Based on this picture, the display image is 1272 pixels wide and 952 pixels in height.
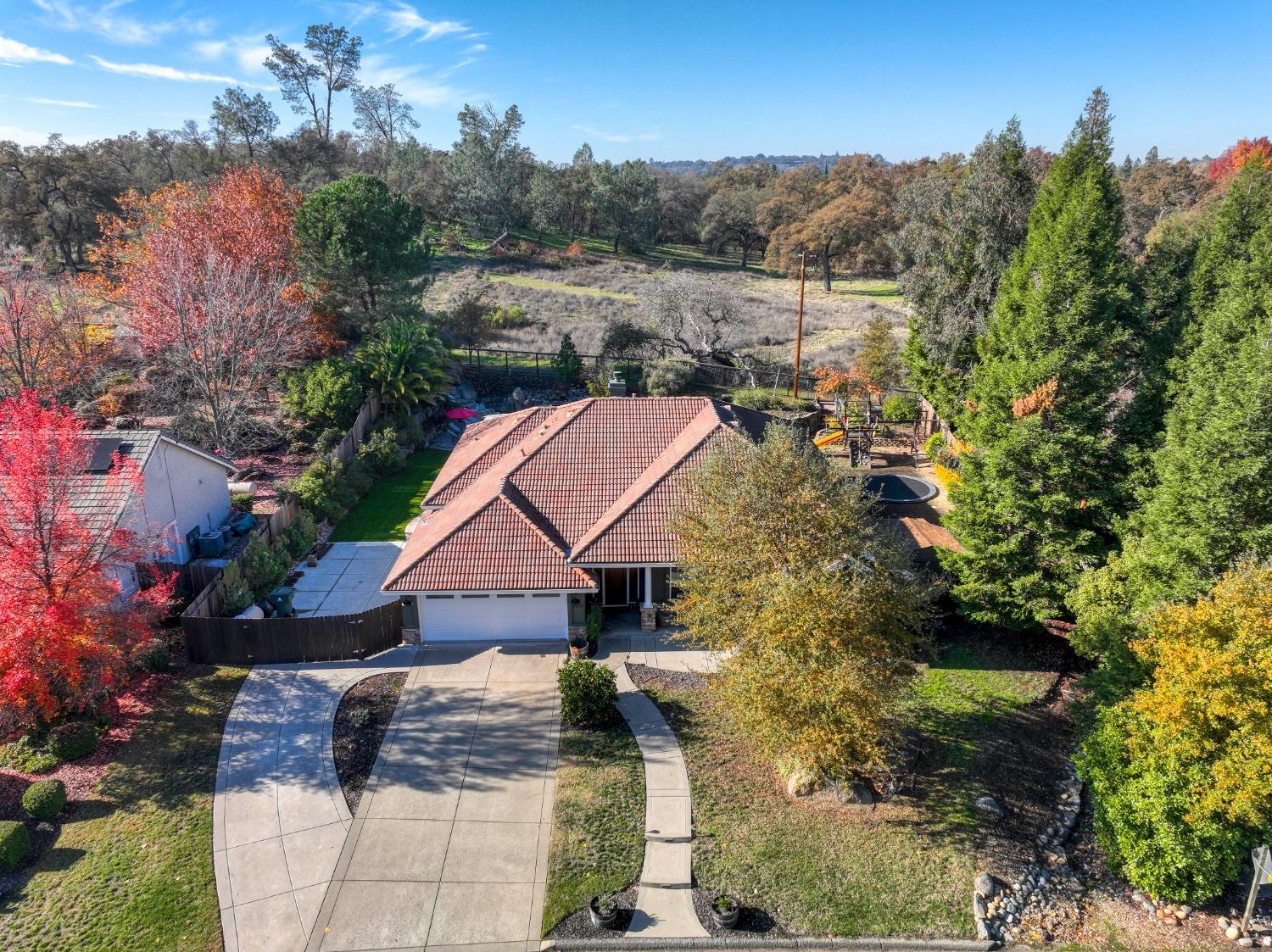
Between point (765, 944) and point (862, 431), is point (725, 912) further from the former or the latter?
point (862, 431)

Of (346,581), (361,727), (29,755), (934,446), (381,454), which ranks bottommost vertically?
(361,727)

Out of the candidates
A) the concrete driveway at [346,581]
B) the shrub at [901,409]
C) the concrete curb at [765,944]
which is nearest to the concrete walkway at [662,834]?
the concrete curb at [765,944]

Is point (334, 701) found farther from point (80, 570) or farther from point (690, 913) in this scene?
point (690, 913)

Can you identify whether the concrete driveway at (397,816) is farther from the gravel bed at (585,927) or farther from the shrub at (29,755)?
the shrub at (29,755)

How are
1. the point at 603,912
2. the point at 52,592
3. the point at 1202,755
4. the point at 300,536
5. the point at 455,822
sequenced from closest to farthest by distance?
the point at 603,912 < the point at 1202,755 < the point at 455,822 < the point at 52,592 < the point at 300,536

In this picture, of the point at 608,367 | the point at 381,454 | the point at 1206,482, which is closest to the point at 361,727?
the point at 381,454

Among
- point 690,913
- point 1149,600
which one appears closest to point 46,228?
point 690,913
